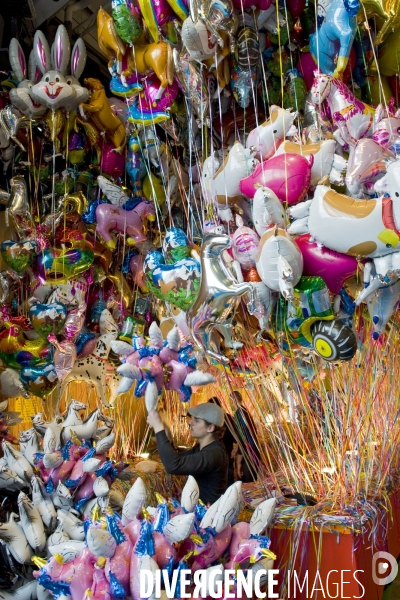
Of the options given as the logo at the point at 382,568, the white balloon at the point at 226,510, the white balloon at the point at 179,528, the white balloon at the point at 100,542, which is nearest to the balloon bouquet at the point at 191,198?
the white balloon at the point at 226,510

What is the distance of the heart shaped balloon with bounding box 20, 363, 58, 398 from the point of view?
8.87ft

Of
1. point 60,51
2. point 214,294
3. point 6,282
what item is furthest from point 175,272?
point 60,51

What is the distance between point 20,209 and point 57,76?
66cm

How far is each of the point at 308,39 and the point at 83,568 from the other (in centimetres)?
209

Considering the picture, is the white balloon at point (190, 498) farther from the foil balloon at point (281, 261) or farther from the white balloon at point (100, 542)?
the foil balloon at point (281, 261)

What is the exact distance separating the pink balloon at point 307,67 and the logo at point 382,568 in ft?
6.14

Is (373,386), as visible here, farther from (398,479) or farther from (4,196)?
(4,196)

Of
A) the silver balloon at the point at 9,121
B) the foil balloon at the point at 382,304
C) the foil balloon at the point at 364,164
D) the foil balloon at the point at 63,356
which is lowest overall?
the foil balloon at the point at 63,356

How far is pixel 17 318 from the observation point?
2748 mm

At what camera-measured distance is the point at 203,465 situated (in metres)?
1.95

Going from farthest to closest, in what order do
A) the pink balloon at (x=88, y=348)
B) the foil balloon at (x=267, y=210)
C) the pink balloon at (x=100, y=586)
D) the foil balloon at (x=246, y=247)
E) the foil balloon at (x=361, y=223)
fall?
the pink balloon at (x=88, y=348) < the foil balloon at (x=246, y=247) < the foil balloon at (x=267, y=210) < the foil balloon at (x=361, y=223) < the pink balloon at (x=100, y=586)

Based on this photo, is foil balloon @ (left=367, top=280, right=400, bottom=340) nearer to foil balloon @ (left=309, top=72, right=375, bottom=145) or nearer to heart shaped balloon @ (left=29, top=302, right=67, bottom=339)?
foil balloon @ (left=309, top=72, right=375, bottom=145)

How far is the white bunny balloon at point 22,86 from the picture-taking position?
106 inches

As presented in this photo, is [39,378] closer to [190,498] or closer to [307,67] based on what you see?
[190,498]
